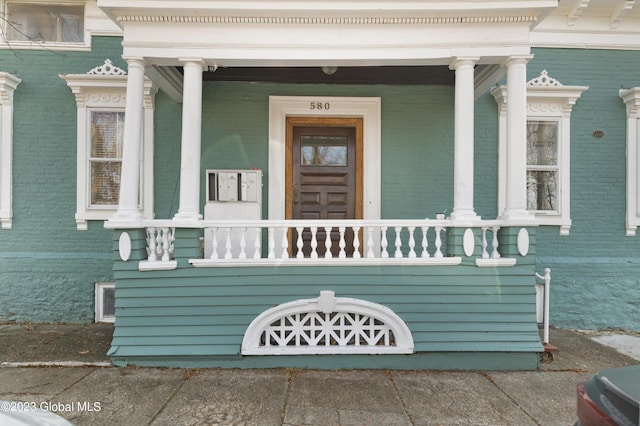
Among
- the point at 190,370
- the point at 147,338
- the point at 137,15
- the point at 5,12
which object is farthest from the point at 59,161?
the point at 190,370

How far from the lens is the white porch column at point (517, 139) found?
3.98 meters

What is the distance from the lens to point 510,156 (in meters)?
4.02

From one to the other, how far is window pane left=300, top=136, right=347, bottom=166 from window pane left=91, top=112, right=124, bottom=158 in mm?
2610

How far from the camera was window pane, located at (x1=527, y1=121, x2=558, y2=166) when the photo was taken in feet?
18.2

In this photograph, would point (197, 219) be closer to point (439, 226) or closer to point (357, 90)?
point (439, 226)

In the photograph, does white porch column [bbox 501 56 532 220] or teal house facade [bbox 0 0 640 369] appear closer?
white porch column [bbox 501 56 532 220]

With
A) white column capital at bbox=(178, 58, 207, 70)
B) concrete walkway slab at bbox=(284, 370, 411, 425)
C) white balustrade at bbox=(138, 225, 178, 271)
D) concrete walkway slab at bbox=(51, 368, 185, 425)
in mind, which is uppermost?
white column capital at bbox=(178, 58, 207, 70)

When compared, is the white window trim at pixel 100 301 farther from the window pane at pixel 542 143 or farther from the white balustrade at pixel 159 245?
the window pane at pixel 542 143

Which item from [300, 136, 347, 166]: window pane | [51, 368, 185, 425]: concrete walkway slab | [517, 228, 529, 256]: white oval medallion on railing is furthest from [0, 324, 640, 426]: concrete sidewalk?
[300, 136, 347, 166]: window pane

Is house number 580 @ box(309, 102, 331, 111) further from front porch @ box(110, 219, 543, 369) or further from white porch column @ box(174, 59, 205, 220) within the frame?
front porch @ box(110, 219, 543, 369)

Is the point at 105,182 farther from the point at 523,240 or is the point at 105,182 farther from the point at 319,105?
the point at 523,240

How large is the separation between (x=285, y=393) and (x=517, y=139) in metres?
3.40

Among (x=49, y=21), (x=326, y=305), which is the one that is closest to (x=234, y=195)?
(x=326, y=305)

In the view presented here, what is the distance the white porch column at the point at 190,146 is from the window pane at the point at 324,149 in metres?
1.96
